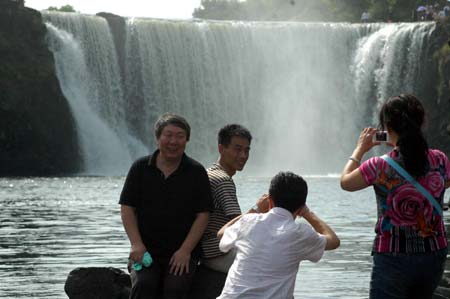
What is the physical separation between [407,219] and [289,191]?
2.20ft

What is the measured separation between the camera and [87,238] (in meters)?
22.4

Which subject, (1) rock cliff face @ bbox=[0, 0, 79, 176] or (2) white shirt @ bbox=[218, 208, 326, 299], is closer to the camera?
(2) white shirt @ bbox=[218, 208, 326, 299]

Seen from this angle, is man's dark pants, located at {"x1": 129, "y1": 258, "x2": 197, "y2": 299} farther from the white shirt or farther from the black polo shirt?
the white shirt

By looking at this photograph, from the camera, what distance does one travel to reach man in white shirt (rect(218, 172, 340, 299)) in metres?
6.88

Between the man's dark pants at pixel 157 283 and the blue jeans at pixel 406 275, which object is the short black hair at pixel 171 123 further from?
the blue jeans at pixel 406 275

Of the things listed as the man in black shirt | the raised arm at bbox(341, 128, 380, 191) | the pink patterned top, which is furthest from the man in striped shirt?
the pink patterned top

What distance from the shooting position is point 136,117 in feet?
219

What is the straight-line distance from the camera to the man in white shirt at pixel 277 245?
22.6 feet

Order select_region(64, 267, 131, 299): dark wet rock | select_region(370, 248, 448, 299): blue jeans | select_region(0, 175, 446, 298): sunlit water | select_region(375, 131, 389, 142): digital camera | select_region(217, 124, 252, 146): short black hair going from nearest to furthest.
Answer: select_region(370, 248, 448, 299): blue jeans → select_region(375, 131, 389, 142): digital camera → select_region(217, 124, 252, 146): short black hair → select_region(64, 267, 131, 299): dark wet rock → select_region(0, 175, 446, 298): sunlit water

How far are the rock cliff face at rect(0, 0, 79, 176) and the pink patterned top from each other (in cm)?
5368

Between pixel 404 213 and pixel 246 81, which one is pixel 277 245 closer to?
pixel 404 213

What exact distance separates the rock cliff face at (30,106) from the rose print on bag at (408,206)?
5371 centimetres

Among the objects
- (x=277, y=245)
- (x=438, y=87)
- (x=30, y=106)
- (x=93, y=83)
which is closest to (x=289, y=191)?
(x=277, y=245)

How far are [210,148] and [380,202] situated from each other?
59875mm
